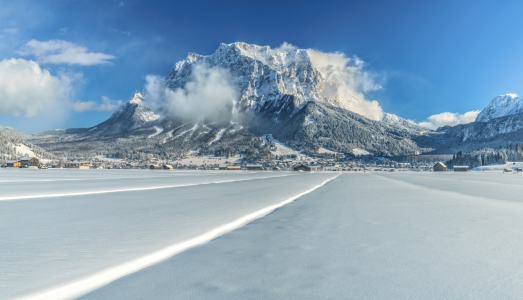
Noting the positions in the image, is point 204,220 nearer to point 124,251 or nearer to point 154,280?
point 124,251

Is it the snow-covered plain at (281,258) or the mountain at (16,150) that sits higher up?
the mountain at (16,150)

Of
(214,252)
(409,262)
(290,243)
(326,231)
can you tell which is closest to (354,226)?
(326,231)

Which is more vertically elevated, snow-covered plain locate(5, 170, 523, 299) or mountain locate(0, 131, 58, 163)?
mountain locate(0, 131, 58, 163)

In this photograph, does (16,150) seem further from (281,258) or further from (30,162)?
(281,258)

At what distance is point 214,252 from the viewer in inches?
186

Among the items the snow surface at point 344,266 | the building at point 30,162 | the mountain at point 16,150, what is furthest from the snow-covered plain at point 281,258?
the mountain at point 16,150

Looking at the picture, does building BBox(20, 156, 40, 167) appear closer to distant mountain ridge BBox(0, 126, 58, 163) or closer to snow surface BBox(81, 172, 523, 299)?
distant mountain ridge BBox(0, 126, 58, 163)

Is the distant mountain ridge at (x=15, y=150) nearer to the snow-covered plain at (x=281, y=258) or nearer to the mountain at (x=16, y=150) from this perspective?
the mountain at (x=16, y=150)

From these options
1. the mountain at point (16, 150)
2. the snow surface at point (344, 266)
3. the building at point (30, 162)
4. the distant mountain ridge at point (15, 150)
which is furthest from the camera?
the mountain at point (16, 150)

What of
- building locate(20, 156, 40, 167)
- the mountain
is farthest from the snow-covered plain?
the mountain

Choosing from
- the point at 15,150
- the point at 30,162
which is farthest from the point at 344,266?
the point at 15,150

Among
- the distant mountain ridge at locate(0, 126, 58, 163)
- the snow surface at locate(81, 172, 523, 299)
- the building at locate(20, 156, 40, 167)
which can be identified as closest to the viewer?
the snow surface at locate(81, 172, 523, 299)

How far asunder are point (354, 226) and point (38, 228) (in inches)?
301

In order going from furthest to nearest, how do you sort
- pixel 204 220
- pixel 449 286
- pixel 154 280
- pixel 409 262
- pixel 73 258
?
pixel 204 220 → pixel 73 258 → pixel 409 262 → pixel 154 280 → pixel 449 286
